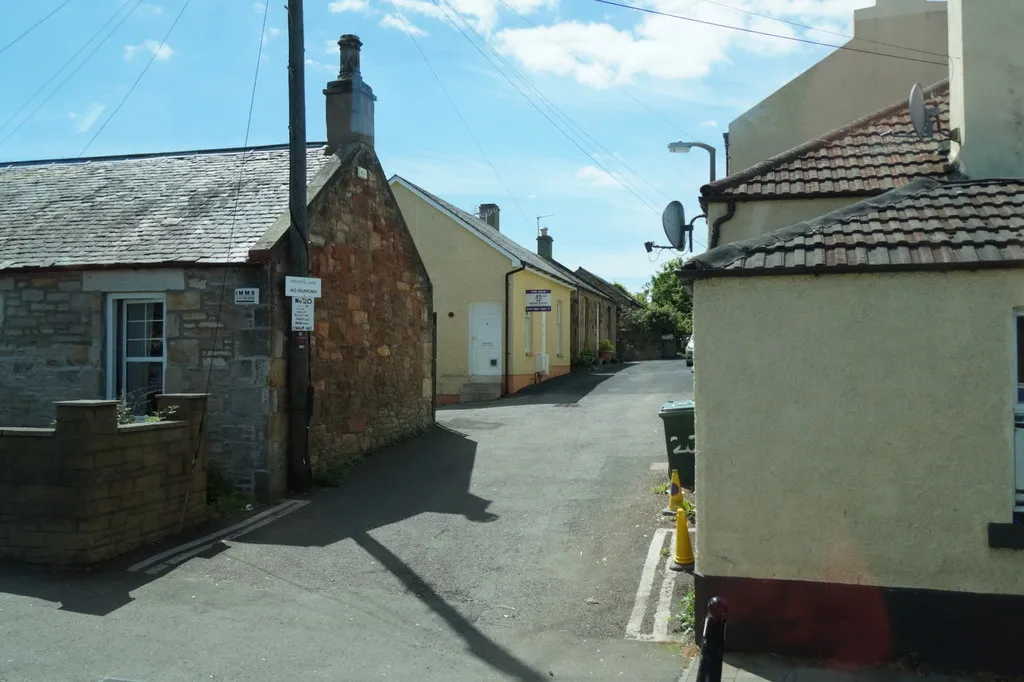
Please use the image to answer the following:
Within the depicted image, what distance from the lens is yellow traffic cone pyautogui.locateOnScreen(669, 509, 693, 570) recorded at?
7660 mm

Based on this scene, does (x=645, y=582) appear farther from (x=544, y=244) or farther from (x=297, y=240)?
(x=544, y=244)

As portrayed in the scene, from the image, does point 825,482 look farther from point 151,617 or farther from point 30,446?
point 30,446

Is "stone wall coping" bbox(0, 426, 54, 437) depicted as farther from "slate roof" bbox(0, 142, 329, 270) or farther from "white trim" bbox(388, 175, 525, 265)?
"white trim" bbox(388, 175, 525, 265)

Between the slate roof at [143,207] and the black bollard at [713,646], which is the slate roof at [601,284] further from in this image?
the black bollard at [713,646]

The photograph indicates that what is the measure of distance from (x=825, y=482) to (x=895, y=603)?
89 cm

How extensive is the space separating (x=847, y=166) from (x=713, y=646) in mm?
5841

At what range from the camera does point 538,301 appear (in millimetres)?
24906

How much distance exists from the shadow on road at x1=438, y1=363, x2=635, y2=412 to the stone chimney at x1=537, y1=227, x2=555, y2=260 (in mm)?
11806

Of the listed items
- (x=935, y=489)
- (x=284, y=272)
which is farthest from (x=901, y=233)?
(x=284, y=272)

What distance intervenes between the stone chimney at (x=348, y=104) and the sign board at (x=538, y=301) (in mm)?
11630

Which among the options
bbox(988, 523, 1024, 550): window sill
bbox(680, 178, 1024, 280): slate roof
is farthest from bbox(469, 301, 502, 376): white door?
bbox(988, 523, 1024, 550): window sill

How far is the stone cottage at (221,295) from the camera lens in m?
10.5

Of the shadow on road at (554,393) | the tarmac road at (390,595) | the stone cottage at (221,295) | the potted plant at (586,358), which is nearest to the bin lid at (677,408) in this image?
the tarmac road at (390,595)

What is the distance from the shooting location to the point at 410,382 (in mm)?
15023
